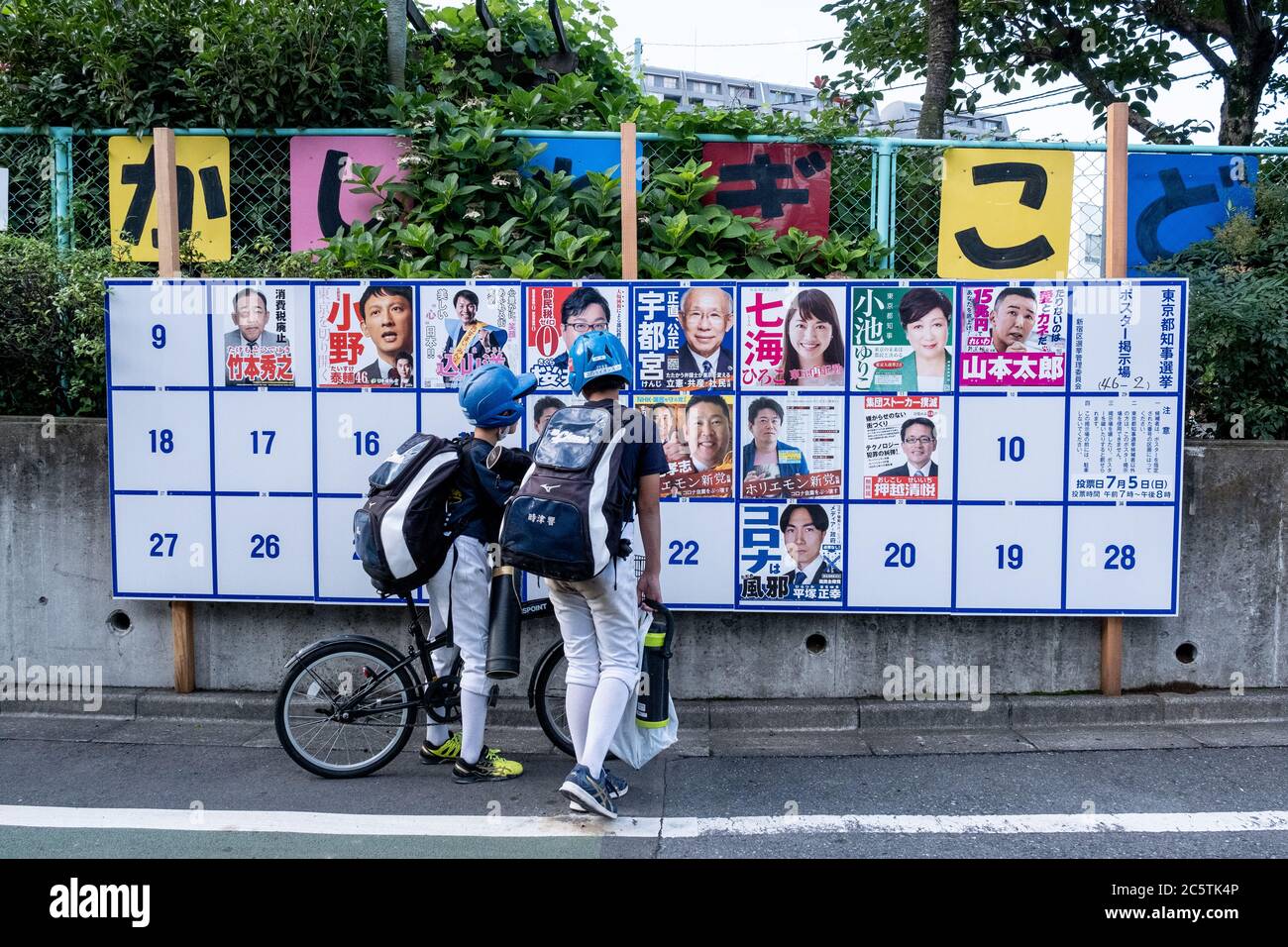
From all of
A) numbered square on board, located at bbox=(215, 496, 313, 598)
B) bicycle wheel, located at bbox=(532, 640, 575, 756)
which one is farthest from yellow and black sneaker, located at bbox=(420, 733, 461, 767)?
numbered square on board, located at bbox=(215, 496, 313, 598)

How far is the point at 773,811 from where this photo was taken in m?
4.79

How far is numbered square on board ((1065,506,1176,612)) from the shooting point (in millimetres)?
6055

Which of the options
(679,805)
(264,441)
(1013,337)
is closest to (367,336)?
(264,441)

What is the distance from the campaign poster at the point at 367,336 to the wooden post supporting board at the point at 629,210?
4.13ft

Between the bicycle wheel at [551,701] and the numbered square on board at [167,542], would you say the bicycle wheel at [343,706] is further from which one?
the numbered square on board at [167,542]

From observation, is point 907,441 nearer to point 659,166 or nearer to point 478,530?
point 478,530

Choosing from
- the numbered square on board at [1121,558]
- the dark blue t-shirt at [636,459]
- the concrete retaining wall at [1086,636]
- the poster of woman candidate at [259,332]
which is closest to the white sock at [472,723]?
the concrete retaining wall at [1086,636]

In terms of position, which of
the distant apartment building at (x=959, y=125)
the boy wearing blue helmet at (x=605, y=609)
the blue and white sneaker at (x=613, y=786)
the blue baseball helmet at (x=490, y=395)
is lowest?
the blue and white sneaker at (x=613, y=786)

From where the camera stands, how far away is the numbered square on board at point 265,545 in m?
6.25

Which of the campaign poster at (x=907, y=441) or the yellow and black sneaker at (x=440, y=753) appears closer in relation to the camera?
the yellow and black sneaker at (x=440, y=753)

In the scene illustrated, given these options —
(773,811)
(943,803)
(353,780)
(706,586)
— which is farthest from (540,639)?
(943,803)

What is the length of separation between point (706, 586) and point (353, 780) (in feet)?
7.12

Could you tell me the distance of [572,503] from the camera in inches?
175

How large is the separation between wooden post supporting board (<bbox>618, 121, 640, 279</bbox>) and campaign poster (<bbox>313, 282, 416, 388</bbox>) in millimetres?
1259
